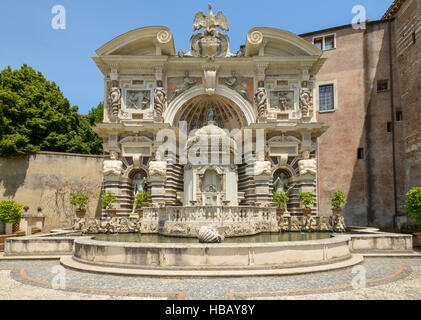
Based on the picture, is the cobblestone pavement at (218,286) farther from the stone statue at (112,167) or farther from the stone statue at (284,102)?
the stone statue at (284,102)

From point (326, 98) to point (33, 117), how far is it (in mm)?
25343

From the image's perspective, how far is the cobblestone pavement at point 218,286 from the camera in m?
6.75

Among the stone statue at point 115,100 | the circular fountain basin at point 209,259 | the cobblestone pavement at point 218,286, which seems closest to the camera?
the cobblestone pavement at point 218,286

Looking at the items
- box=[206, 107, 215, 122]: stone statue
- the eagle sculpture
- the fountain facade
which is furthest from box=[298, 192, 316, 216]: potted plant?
the eagle sculpture

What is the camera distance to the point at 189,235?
13172 mm

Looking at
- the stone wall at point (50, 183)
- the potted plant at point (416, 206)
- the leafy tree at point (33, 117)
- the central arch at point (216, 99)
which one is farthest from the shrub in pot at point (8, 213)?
the potted plant at point (416, 206)

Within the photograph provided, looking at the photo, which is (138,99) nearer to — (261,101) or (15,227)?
(261,101)

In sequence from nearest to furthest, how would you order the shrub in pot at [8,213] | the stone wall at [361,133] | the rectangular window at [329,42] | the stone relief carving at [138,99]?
the shrub in pot at [8,213], the stone relief carving at [138,99], the stone wall at [361,133], the rectangular window at [329,42]

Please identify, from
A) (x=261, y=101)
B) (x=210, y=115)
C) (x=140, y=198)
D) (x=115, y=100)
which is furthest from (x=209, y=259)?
(x=115, y=100)

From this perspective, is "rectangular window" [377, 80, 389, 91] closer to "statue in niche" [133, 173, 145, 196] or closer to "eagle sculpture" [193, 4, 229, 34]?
"eagle sculpture" [193, 4, 229, 34]

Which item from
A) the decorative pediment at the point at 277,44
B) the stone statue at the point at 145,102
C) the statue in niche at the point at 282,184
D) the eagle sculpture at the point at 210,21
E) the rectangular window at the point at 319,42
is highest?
the rectangular window at the point at 319,42

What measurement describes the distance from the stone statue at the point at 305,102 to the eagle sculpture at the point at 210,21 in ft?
24.6

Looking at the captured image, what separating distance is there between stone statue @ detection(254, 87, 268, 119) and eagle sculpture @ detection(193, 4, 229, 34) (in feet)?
18.4
